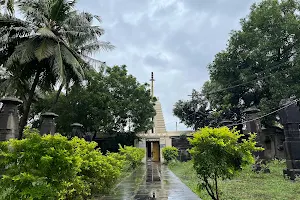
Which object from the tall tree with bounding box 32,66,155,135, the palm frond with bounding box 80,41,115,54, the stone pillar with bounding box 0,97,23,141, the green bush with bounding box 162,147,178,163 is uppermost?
the palm frond with bounding box 80,41,115,54

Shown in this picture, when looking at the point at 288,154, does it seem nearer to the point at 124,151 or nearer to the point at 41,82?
the point at 124,151

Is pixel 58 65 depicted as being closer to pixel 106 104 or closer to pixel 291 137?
pixel 106 104

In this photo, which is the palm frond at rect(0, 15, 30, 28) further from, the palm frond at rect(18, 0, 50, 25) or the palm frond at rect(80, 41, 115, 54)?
the palm frond at rect(80, 41, 115, 54)

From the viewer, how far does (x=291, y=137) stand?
874 centimetres

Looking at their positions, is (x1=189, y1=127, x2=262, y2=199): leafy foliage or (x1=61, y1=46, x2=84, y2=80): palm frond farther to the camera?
(x1=61, y1=46, x2=84, y2=80): palm frond

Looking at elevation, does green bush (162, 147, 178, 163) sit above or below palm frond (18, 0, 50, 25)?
below

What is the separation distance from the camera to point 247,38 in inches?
679

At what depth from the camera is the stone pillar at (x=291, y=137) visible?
8367 mm

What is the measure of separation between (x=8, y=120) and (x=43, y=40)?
5683 millimetres

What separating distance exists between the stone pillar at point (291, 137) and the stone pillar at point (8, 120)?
852cm

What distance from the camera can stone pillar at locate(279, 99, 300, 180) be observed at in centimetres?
837

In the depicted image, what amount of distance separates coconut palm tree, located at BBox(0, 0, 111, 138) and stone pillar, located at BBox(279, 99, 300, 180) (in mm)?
8903

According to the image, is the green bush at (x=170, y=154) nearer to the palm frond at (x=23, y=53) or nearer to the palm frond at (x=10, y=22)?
the palm frond at (x=23, y=53)

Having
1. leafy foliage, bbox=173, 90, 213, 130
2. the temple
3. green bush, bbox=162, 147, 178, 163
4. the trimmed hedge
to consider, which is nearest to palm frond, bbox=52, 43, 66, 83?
the trimmed hedge
